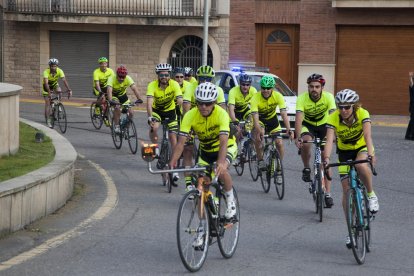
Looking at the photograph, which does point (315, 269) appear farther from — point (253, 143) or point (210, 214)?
point (253, 143)

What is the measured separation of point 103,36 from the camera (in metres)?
37.3

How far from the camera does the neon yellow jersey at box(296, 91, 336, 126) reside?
43.5ft

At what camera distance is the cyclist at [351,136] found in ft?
33.8

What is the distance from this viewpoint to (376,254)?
10.3 m

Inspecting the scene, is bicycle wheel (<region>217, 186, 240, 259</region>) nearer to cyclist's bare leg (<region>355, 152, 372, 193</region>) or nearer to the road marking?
cyclist's bare leg (<region>355, 152, 372, 193</region>)

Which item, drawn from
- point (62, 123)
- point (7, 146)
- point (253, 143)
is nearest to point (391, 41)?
point (62, 123)

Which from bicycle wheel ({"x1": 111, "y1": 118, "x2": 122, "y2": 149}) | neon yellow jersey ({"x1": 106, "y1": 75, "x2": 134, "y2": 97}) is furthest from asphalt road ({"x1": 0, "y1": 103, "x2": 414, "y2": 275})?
neon yellow jersey ({"x1": 106, "y1": 75, "x2": 134, "y2": 97})

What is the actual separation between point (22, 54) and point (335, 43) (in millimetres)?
12299

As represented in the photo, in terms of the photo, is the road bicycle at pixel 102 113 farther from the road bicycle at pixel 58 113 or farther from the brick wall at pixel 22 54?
the brick wall at pixel 22 54

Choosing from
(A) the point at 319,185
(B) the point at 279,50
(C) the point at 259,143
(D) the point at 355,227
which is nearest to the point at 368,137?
(D) the point at 355,227

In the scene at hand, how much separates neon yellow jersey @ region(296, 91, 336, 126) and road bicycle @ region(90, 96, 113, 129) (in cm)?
828

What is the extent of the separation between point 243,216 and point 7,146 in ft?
12.8

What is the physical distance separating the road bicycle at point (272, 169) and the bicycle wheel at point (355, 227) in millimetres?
4264

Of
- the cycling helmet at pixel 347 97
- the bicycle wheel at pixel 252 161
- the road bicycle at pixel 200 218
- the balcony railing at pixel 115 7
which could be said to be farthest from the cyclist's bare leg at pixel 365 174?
Result: the balcony railing at pixel 115 7
